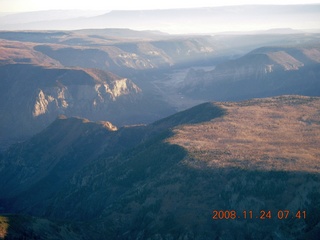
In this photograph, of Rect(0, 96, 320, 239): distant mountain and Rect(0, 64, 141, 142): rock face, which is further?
Rect(0, 64, 141, 142): rock face

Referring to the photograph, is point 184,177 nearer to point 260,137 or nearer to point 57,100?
point 260,137

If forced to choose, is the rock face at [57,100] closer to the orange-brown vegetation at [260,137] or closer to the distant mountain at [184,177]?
the distant mountain at [184,177]
